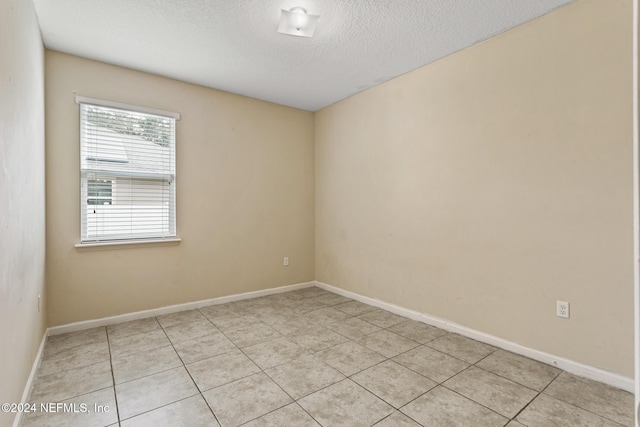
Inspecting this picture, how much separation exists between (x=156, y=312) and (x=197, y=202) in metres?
1.27

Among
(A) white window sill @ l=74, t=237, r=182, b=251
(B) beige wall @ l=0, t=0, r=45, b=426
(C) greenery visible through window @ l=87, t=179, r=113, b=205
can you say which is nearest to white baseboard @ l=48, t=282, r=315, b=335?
(B) beige wall @ l=0, t=0, r=45, b=426

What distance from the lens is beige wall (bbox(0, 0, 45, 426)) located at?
1.42m

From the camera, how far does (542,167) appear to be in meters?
2.29

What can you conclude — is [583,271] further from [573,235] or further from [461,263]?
[461,263]

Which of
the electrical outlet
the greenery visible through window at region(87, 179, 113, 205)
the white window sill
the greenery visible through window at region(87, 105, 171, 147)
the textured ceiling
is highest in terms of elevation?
the textured ceiling

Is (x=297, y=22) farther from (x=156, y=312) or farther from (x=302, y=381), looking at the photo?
(x=156, y=312)

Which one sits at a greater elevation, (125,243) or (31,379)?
(125,243)

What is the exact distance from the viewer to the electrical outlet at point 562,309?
218 centimetres

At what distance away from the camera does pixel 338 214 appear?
421cm

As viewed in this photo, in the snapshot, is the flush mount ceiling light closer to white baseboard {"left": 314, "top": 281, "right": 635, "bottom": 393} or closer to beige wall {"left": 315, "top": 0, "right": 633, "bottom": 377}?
beige wall {"left": 315, "top": 0, "right": 633, "bottom": 377}

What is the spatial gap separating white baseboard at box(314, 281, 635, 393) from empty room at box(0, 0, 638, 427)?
0.05 ft

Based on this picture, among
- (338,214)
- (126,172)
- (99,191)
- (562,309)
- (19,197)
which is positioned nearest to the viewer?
(19,197)

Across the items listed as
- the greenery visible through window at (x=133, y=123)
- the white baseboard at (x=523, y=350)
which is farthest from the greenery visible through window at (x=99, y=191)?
the white baseboard at (x=523, y=350)

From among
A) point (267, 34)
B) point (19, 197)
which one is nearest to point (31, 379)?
point (19, 197)
